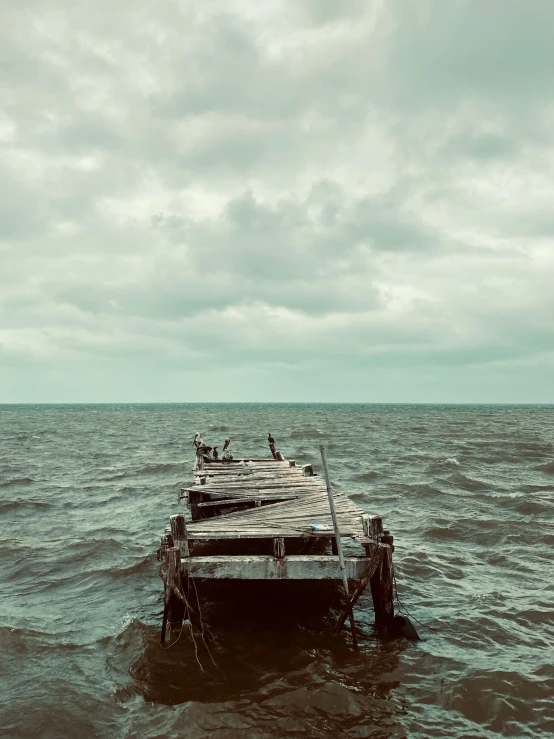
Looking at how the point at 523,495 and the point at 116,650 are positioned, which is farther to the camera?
the point at 523,495

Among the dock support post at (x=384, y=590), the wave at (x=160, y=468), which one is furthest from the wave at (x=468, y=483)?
the dock support post at (x=384, y=590)

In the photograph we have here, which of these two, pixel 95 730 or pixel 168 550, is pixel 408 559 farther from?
pixel 95 730

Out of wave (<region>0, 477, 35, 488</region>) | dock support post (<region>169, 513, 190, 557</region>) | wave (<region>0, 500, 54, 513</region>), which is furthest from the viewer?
wave (<region>0, 477, 35, 488</region>)

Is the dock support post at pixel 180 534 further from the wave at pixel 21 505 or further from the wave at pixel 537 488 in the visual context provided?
the wave at pixel 537 488

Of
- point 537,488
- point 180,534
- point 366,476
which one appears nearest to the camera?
point 180,534

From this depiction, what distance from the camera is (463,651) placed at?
895cm

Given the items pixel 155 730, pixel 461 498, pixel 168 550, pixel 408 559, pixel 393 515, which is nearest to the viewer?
pixel 155 730

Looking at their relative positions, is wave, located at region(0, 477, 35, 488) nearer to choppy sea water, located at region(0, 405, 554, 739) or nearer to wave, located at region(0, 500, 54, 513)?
wave, located at region(0, 500, 54, 513)

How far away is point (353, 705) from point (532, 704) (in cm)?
251

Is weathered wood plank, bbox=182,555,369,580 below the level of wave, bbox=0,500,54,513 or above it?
above

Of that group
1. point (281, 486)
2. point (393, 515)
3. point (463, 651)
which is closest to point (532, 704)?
point (463, 651)

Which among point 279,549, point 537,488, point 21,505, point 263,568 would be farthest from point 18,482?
point 537,488

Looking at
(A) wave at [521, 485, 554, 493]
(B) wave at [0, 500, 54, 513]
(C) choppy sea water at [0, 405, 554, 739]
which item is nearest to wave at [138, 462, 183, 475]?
(B) wave at [0, 500, 54, 513]

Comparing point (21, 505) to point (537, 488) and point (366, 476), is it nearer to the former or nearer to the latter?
point (366, 476)
